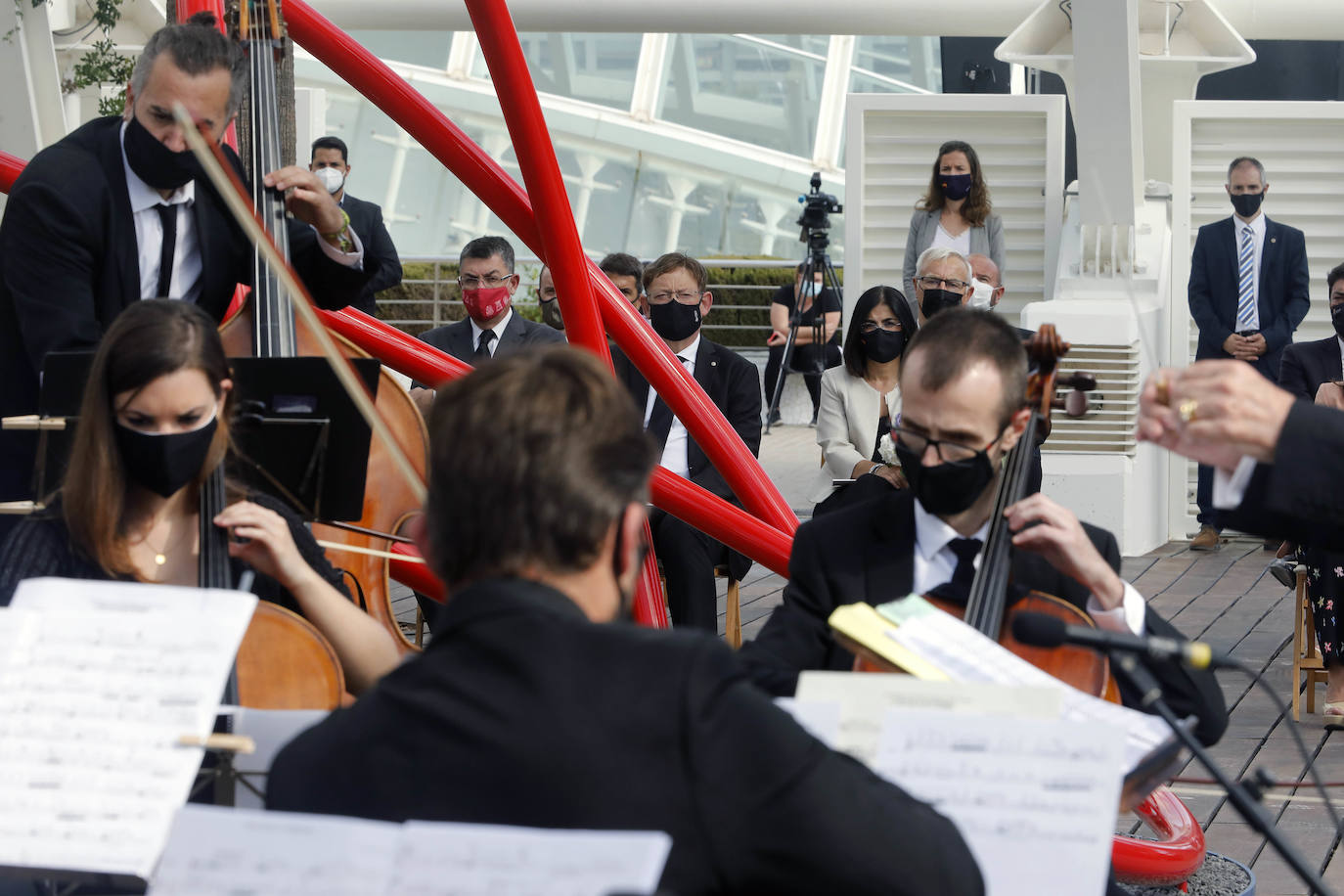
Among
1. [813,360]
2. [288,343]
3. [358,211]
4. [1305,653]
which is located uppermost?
[358,211]

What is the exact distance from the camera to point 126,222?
2.96 m

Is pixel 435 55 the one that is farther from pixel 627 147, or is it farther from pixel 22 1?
pixel 22 1

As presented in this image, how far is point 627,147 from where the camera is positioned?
19656 mm

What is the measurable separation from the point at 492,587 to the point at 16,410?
1992mm

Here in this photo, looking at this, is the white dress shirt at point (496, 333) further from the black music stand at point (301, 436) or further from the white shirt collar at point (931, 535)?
the white shirt collar at point (931, 535)

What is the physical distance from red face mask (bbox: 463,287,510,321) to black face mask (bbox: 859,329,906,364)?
1.33 m

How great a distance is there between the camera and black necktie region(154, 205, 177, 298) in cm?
300

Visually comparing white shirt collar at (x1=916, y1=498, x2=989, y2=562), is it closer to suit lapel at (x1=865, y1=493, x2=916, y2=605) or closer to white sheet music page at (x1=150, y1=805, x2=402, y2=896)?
suit lapel at (x1=865, y1=493, x2=916, y2=605)

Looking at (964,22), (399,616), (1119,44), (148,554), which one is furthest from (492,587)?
(964,22)

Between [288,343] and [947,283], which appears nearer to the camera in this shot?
[288,343]

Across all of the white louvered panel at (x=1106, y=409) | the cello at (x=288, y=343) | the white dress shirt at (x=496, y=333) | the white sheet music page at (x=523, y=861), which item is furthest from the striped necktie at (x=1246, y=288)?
the white sheet music page at (x=523, y=861)

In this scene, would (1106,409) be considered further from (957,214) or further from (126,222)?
(126,222)

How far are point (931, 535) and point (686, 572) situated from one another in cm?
256

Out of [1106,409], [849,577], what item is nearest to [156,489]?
[849,577]
